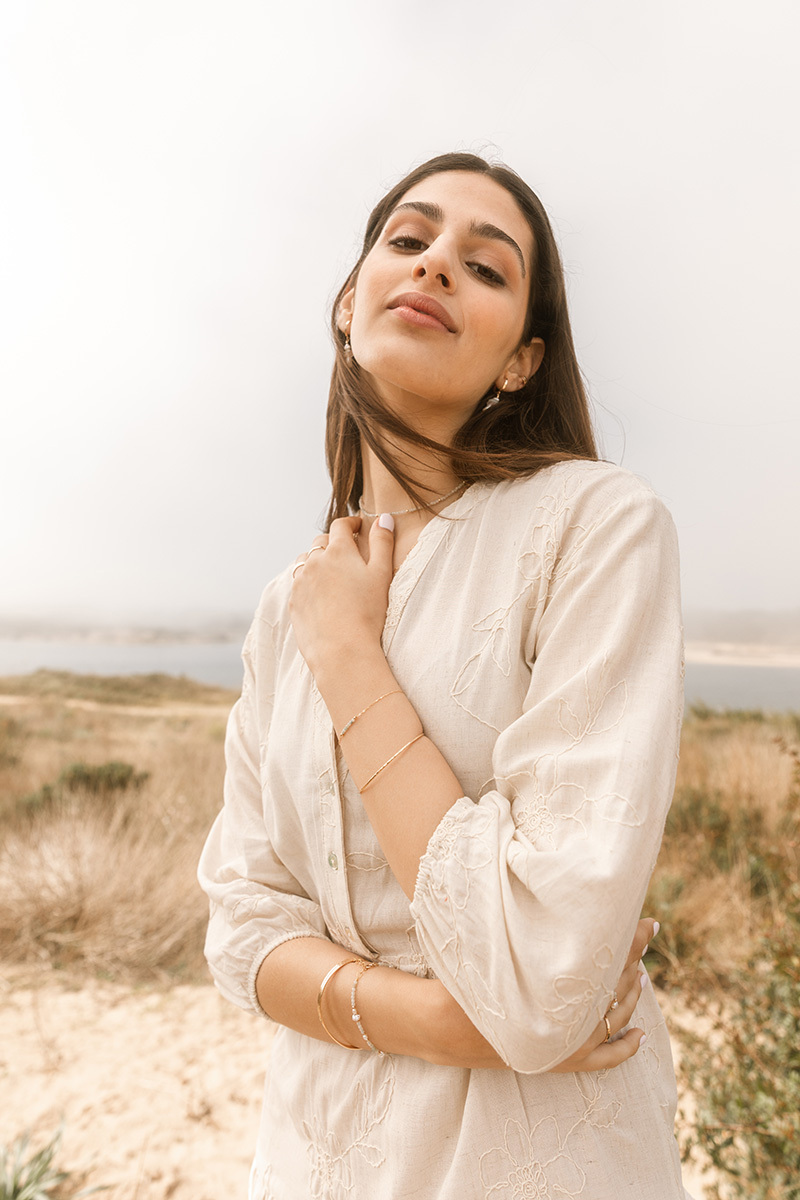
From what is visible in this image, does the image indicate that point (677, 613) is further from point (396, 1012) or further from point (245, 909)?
point (245, 909)

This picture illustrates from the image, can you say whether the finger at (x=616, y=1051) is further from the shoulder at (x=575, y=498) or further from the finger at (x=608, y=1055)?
the shoulder at (x=575, y=498)

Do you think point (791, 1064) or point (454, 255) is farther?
point (791, 1064)

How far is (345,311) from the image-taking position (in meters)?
1.71

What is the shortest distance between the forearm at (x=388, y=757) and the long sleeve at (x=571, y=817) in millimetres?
40

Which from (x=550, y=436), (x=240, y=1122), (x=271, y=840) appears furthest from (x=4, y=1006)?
(x=550, y=436)

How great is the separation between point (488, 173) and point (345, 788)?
125cm

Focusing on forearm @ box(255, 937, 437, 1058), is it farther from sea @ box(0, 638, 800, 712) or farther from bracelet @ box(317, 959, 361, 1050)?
sea @ box(0, 638, 800, 712)

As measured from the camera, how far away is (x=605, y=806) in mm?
867

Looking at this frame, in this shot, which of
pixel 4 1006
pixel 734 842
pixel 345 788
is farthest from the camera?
pixel 734 842

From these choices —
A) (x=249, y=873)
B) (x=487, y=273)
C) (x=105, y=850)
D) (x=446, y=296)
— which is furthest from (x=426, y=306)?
(x=105, y=850)

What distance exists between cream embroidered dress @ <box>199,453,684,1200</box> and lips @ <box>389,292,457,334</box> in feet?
1.03

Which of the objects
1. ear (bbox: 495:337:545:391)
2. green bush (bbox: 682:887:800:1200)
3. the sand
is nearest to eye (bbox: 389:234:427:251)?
ear (bbox: 495:337:545:391)

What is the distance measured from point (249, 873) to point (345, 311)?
4.02 feet

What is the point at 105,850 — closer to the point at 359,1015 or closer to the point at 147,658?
the point at 147,658
